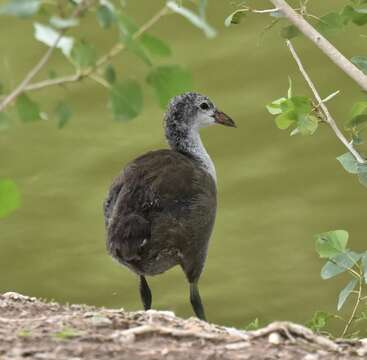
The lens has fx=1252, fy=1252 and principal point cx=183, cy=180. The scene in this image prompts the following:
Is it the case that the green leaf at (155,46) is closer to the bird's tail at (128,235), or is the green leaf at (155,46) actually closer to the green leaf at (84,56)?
the green leaf at (84,56)

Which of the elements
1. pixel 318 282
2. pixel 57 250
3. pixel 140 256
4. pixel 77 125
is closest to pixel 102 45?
pixel 77 125

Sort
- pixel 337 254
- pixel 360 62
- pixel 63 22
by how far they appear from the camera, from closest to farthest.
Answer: pixel 63 22
pixel 337 254
pixel 360 62

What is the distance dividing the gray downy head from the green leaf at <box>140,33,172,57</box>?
2.78 metres

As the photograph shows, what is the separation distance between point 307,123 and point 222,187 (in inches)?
118

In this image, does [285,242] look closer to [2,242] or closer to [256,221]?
[256,221]

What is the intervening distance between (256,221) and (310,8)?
190cm

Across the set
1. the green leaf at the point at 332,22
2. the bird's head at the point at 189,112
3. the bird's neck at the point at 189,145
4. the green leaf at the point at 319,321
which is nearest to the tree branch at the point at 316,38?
the green leaf at the point at 332,22

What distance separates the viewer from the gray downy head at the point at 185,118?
20.0ft

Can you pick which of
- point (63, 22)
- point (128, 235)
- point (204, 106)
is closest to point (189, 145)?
point (204, 106)

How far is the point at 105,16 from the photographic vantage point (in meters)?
3.10

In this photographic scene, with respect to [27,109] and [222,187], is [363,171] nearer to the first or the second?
[27,109]

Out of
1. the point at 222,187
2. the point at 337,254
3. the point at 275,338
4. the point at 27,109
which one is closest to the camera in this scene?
the point at 27,109

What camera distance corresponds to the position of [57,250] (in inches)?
289

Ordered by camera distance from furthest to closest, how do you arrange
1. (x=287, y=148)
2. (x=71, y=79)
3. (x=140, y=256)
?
(x=287, y=148), (x=140, y=256), (x=71, y=79)
